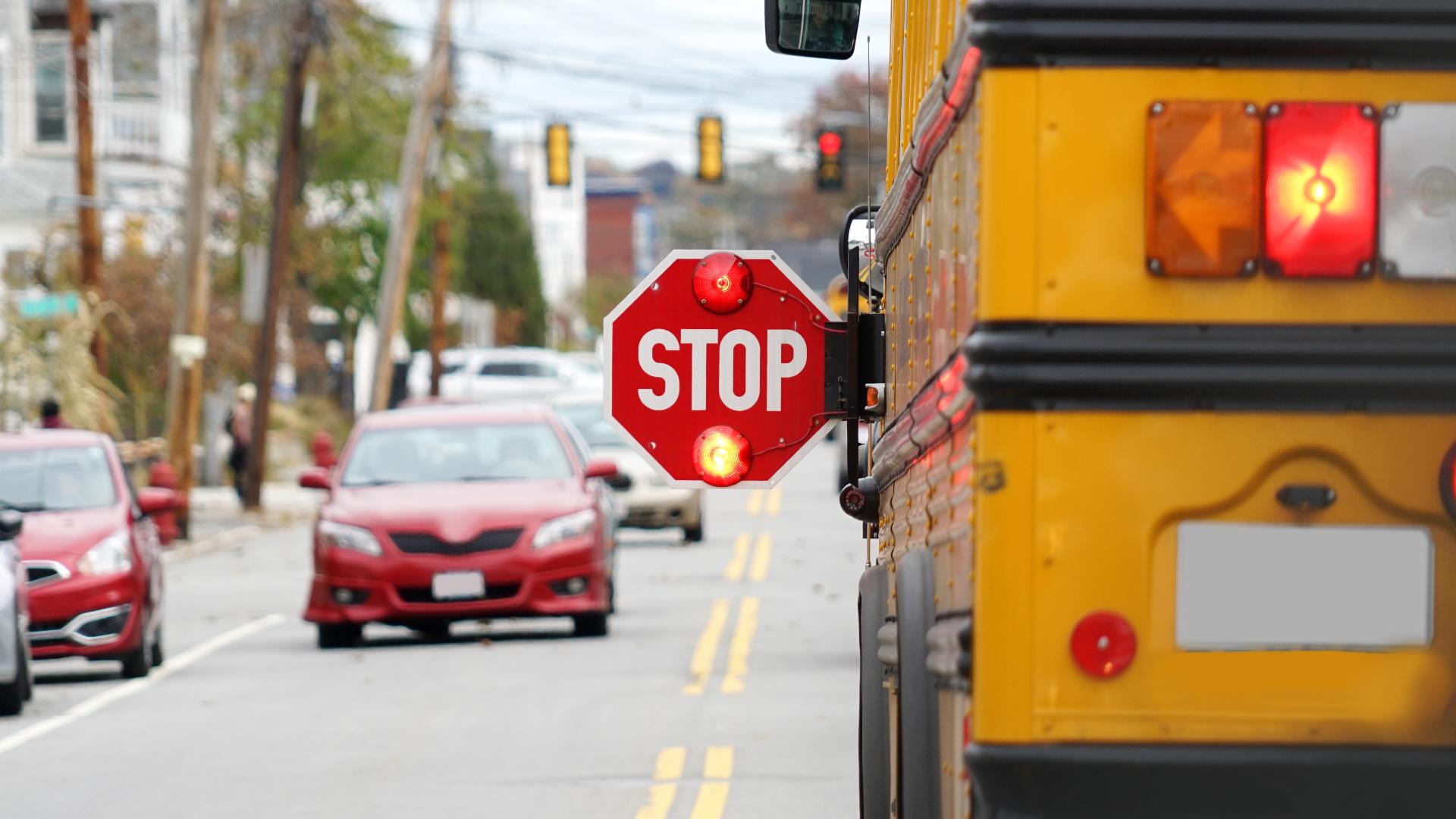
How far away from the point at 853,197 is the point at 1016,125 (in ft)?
Result: 336

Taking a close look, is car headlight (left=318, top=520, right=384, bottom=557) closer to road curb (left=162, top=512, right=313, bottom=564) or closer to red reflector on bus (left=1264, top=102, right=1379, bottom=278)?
road curb (left=162, top=512, right=313, bottom=564)

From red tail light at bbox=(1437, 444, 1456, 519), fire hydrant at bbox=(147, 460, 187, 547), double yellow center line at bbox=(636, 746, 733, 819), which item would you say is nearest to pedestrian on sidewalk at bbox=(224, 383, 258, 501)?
fire hydrant at bbox=(147, 460, 187, 547)

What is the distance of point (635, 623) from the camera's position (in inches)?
740

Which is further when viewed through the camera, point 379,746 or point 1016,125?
point 379,746

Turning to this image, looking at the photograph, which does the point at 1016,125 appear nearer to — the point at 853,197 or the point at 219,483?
the point at 219,483

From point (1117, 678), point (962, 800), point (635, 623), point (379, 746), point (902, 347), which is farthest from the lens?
point (635, 623)

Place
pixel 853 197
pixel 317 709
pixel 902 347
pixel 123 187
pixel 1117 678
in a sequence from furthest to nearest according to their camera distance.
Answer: pixel 853 197 → pixel 123 187 → pixel 317 709 → pixel 902 347 → pixel 1117 678

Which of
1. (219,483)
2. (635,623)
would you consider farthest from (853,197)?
(635,623)

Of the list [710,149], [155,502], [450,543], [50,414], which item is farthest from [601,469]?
[710,149]

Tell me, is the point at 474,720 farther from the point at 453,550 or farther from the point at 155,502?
the point at 155,502

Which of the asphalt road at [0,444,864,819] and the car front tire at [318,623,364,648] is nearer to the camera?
the asphalt road at [0,444,864,819]

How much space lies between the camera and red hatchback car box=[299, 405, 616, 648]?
17031mm

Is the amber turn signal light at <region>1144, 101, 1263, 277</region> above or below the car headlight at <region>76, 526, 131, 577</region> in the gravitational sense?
above

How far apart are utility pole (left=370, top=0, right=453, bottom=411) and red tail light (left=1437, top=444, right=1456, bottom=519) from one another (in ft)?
131
